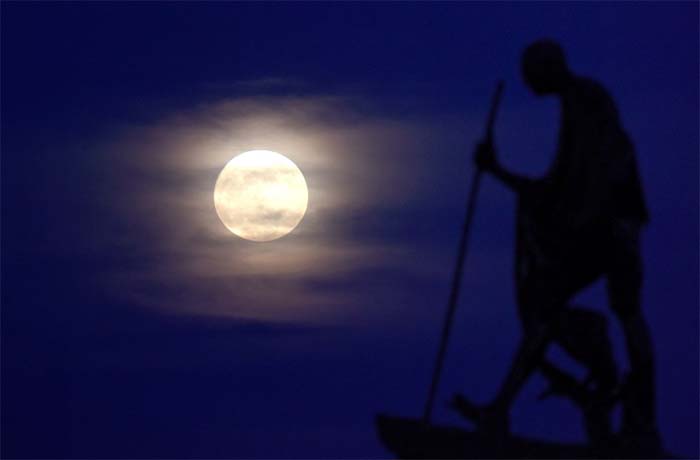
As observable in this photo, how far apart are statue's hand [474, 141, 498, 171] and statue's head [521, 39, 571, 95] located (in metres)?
0.68

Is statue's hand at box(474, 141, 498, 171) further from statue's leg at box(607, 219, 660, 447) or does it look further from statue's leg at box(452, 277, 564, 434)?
statue's leg at box(607, 219, 660, 447)

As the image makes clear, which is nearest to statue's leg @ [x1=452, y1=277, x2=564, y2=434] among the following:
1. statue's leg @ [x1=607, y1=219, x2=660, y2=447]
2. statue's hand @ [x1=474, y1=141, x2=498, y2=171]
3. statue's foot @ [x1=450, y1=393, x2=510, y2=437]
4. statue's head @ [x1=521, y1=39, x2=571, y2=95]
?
statue's foot @ [x1=450, y1=393, x2=510, y2=437]

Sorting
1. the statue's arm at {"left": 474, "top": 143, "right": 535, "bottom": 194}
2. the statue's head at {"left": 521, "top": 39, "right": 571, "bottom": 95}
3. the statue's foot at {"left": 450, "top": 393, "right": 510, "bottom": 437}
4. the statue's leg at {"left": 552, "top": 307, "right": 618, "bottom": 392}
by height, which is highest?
the statue's head at {"left": 521, "top": 39, "right": 571, "bottom": 95}

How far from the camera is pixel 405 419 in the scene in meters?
13.2

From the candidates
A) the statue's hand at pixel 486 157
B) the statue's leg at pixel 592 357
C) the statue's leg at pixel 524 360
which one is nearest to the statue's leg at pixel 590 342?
the statue's leg at pixel 592 357

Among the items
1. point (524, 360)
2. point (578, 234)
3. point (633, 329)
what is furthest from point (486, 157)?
point (633, 329)

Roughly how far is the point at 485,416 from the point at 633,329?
1521 millimetres

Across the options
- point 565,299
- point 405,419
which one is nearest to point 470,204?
point 565,299

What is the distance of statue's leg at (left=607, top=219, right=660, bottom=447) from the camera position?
1322 cm

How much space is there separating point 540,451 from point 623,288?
65.8 inches

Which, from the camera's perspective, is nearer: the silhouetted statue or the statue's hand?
the silhouetted statue

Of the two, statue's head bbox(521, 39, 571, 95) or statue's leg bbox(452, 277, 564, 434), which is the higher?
statue's head bbox(521, 39, 571, 95)

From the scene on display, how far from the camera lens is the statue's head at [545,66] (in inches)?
526

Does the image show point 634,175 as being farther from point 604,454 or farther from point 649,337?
point 604,454
